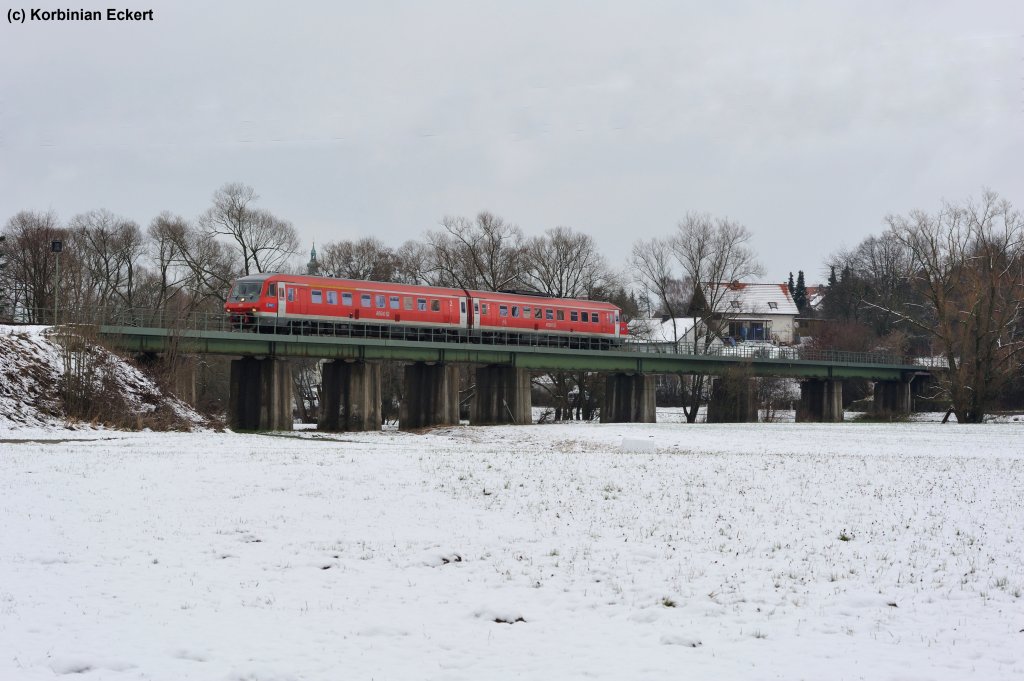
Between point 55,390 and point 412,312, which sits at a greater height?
point 412,312

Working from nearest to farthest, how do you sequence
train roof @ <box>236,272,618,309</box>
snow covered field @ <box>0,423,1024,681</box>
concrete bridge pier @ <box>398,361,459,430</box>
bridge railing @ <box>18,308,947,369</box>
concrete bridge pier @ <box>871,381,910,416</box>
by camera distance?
snow covered field @ <box>0,423,1024,681</box> < bridge railing @ <box>18,308,947,369</box> < train roof @ <box>236,272,618,309</box> < concrete bridge pier @ <box>398,361,459,430</box> < concrete bridge pier @ <box>871,381,910,416</box>

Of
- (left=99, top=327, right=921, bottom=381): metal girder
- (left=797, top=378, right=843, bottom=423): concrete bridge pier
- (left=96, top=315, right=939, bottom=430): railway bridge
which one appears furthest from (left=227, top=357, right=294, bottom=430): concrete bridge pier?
(left=797, top=378, right=843, bottom=423): concrete bridge pier

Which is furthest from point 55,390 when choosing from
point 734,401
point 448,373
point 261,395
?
point 734,401

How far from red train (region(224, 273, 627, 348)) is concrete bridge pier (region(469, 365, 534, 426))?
2306mm

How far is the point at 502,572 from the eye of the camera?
49.2ft

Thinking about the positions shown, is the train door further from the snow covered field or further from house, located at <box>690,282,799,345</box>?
house, located at <box>690,282,799,345</box>

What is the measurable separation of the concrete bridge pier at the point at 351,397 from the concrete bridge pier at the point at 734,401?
2876 cm

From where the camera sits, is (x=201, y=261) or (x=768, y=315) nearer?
(x=201, y=261)

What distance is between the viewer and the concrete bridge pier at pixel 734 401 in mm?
77312

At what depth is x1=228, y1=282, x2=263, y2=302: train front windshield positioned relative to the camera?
55500mm

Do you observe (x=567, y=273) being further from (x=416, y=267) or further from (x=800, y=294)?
(x=800, y=294)

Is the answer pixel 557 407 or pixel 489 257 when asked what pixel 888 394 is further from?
pixel 489 257

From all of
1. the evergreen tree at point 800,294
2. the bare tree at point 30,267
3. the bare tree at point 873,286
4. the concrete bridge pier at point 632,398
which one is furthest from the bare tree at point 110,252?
the evergreen tree at point 800,294

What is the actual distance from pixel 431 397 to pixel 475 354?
3971mm
